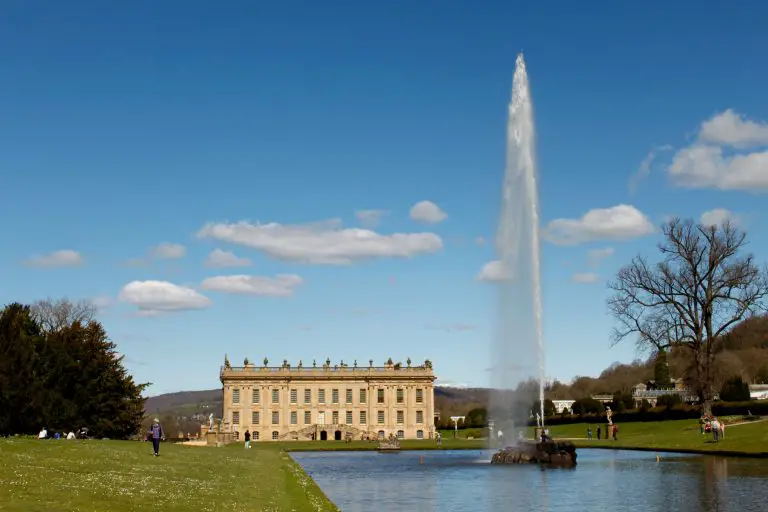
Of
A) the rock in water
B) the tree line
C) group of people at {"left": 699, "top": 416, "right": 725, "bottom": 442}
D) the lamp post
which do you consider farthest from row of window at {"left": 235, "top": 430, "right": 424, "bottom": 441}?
the rock in water

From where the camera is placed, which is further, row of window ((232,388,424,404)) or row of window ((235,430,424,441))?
row of window ((232,388,424,404))

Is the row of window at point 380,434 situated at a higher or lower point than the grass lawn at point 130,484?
lower

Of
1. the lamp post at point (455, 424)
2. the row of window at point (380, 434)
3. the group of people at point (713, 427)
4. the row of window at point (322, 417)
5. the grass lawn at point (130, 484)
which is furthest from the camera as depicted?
the row of window at point (322, 417)

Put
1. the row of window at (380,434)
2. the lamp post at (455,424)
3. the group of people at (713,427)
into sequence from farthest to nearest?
1. the row of window at (380,434)
2. the lamp post at (455,424)
3. the group of people at (713,427)

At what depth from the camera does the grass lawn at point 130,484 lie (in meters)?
15.5

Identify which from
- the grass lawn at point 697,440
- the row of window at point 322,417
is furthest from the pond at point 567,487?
the row of window at point 322,417

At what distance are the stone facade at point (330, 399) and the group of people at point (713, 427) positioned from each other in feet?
238

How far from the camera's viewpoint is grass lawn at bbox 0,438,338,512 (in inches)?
611

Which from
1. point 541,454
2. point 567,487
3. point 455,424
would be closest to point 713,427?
point 541,454

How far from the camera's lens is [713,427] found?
127 ft

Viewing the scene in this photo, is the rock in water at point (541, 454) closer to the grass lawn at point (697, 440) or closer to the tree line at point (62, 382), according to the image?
the grass lawn at point (697, 440)

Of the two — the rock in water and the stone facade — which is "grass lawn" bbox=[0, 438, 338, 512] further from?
the stone facade

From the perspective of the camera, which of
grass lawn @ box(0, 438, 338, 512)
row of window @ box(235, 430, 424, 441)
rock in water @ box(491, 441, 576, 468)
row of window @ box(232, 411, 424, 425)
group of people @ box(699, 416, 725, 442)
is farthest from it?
row of window @ box(232, 411, 424, 425)

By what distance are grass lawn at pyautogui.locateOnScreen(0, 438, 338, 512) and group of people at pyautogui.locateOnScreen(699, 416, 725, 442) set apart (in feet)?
70.4
